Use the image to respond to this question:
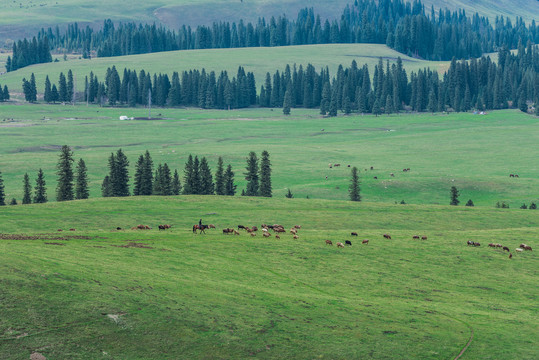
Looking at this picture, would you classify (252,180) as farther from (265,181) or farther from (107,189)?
(107,189)

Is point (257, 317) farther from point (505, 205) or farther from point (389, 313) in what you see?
point (505, 205)

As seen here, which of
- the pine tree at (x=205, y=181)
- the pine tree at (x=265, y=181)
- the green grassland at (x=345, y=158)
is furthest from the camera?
the green grassland at (x=345, y=158)

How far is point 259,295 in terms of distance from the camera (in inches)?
1626

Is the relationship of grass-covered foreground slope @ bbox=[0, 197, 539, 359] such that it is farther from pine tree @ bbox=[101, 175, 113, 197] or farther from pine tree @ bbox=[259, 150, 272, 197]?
pine tree @ bbox=[259, 150, 272, 197]

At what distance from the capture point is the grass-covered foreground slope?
110 ft

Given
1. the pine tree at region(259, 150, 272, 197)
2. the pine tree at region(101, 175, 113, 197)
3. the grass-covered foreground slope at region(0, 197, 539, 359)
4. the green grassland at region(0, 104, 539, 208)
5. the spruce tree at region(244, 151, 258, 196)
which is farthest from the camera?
the green grassland at region(0, 104, 539, 208)

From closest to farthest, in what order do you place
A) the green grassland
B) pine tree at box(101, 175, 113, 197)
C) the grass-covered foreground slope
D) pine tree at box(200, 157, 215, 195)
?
the grass-covered foreground slope → pine tree at box(101, 175, 113, 197) → pine tree at box(200, 157, 215, 195) → the green grassland

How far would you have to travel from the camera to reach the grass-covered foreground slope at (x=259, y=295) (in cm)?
3362

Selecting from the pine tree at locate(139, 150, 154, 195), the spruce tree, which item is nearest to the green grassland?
the spruce tree

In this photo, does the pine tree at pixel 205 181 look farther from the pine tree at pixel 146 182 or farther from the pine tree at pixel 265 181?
the pine tree at pixel 265 181

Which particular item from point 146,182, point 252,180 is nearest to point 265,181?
point 252,180

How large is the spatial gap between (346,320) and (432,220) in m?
43.4

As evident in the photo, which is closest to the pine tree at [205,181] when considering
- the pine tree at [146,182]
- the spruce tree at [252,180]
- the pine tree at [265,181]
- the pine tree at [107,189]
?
the spruce tree at [252,180]

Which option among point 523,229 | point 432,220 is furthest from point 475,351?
point 432,220
